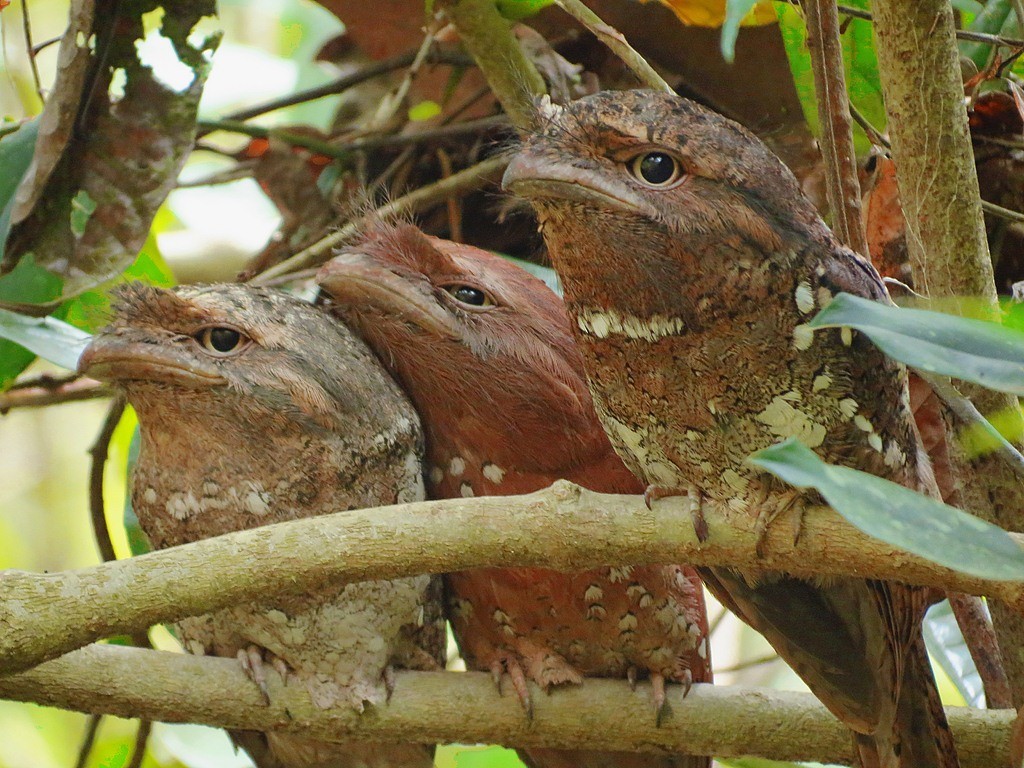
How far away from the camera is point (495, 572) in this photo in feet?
7.21

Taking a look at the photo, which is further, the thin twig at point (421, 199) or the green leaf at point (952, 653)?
the thin twig at point (421, 199)

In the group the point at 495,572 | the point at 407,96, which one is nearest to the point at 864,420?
the point at 495,572

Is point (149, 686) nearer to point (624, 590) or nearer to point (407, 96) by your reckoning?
point (624, 590)

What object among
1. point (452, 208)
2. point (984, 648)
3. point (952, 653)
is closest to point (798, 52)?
point (452, 208)

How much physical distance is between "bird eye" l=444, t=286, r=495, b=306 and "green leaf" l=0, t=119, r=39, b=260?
0.94 meters

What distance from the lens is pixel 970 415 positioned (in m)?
1.78

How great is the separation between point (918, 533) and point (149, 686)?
52.7 inches

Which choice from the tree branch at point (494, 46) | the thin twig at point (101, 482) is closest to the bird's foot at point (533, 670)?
the thin twig at point (101, 482)

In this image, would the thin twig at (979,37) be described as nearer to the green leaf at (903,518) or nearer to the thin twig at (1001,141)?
the thin twig at (1001,141)

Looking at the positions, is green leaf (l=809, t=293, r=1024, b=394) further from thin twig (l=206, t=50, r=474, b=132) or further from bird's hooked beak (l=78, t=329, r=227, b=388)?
thin twig (l=206, t=50, r=474, b=132)

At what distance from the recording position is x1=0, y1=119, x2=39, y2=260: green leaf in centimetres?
240

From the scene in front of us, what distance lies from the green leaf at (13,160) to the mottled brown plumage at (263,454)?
43 centimetres

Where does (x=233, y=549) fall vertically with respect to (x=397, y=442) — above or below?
below

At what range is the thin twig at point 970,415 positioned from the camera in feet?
5.62
